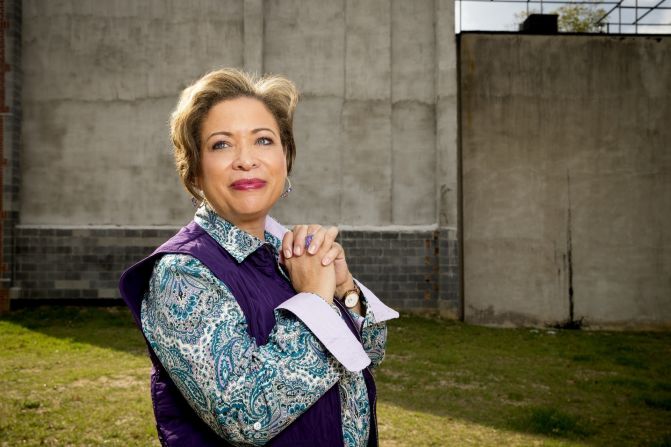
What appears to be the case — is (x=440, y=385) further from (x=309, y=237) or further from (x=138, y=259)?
(x=138, y=259)

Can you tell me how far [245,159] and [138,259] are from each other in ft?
28.7

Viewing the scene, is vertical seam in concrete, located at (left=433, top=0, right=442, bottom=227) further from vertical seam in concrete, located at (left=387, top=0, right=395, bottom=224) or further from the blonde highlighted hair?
the blonde highlighted hair

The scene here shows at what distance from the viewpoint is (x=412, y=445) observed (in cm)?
438

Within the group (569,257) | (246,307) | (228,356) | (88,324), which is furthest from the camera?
(569,257)

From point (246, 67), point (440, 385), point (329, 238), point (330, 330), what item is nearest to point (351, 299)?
point (329, 238)

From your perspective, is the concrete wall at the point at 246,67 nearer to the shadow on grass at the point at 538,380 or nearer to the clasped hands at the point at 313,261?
the shadow on grass at the point at 538,380

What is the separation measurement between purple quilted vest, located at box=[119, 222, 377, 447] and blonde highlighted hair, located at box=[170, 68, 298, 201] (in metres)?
0.29

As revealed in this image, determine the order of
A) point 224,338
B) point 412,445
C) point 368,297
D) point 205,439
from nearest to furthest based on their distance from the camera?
point 224,338, point 205,439, point 368,297, point 412,445

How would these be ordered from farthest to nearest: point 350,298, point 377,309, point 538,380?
point 538,380 → point 377,309 → point 350,298

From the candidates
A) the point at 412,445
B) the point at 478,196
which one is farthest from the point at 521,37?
the point at 412,445

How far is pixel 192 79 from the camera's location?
32.4 feet

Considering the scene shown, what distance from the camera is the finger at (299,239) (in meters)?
1.51

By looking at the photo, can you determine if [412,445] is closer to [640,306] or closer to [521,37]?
[640,306]

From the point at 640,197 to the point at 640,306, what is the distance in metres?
1.89
